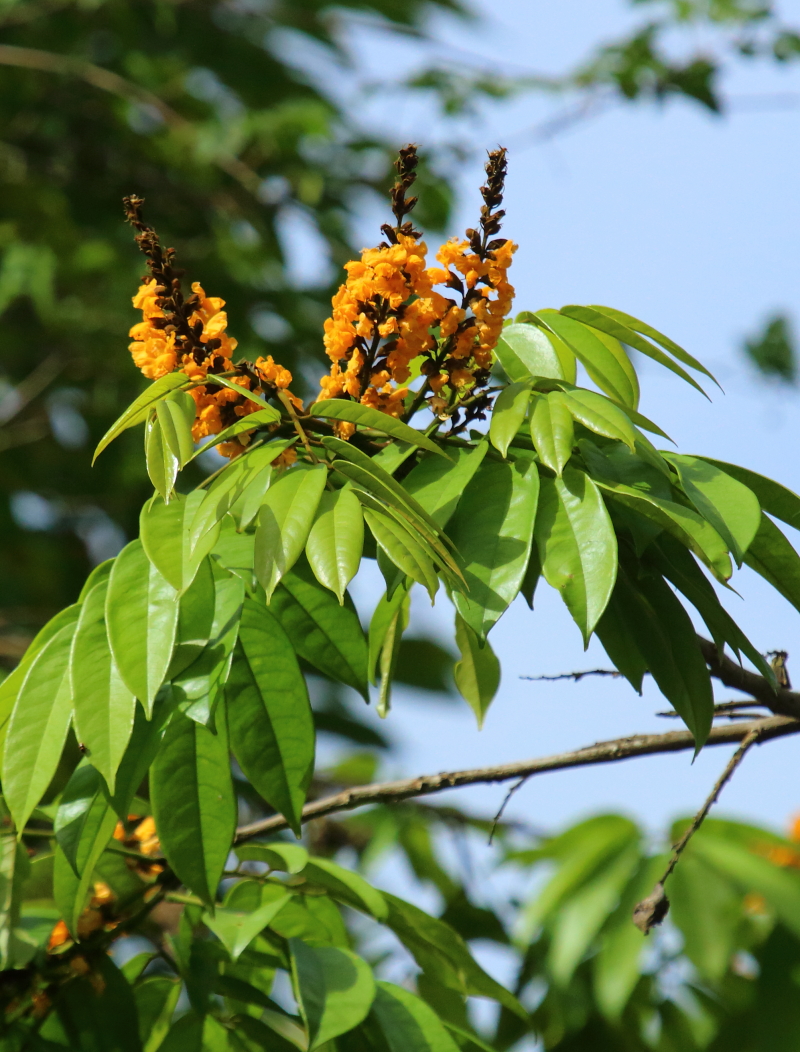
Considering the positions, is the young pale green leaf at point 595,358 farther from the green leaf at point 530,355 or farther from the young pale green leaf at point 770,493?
the young pale green leaf at point 770,493

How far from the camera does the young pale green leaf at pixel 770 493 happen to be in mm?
1220

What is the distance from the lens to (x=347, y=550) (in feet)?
3.27

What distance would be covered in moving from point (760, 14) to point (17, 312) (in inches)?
149

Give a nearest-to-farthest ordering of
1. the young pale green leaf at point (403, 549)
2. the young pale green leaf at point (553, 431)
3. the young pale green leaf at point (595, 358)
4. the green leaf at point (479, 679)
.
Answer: the young pale green leaf at point (403, 549), the young pale green leaf at point (553, 431), the young pale green leaf at point (595, 358), the green leaf at point (479, 679)

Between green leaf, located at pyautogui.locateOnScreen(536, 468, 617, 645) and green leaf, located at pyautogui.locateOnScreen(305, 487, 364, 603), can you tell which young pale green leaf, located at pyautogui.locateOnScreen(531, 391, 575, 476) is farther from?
green leaf, located at pyautogui.locateOnScreen(305, 487, 364, 603)

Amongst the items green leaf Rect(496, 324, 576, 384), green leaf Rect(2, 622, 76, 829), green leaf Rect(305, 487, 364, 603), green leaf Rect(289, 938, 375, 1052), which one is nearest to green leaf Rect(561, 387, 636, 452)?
green leaf Rect(496, 324, 576, 384)

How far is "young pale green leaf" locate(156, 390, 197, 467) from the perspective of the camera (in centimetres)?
105

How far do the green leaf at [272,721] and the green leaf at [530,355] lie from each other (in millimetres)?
444

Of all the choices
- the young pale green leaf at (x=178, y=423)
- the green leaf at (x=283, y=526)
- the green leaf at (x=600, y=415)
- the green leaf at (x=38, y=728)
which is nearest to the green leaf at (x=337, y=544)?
the green leaf at (x=283, y=526)

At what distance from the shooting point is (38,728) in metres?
1.18

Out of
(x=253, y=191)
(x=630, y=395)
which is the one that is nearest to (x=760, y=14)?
(x=253, y=191)

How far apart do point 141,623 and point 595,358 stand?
0.64 m

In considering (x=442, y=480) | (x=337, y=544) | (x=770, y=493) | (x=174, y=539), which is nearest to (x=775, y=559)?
(x=770, y=493)

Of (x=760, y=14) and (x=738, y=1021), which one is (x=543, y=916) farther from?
(x=760, y=14)
